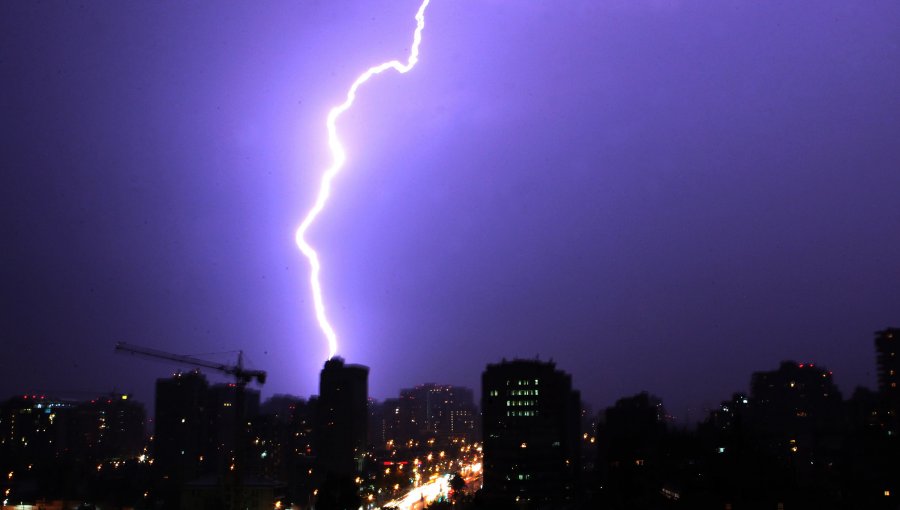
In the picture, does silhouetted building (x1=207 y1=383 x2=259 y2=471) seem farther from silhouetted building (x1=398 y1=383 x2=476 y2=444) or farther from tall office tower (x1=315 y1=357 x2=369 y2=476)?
silhouetted building (x1=398 y1=383 x2=476 y2=444)

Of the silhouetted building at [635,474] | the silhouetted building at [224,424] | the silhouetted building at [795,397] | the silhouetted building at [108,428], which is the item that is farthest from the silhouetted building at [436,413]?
the silhouetted building at [635,474]

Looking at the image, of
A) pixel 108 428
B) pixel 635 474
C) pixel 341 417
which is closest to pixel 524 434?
pixel 635 474

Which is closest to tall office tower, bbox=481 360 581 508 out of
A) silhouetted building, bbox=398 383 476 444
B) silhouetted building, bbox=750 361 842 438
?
silhouetted building, bbox=750 361 842 438

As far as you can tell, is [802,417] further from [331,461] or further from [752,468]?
[752,468]

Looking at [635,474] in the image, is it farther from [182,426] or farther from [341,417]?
[182,426]

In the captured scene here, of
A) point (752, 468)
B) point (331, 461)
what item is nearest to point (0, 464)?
point (331, 461)

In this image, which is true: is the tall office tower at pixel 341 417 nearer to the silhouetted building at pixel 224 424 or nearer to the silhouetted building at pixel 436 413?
the silhouetted building at pixel 224 424
